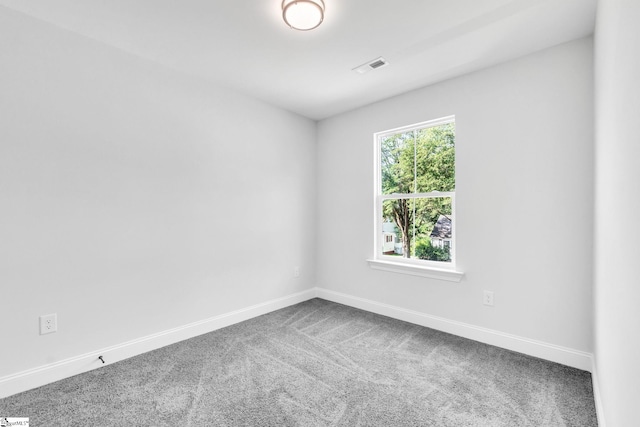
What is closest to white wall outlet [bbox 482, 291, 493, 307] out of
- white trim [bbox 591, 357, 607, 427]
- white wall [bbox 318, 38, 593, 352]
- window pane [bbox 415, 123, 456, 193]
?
white wall [bbox 318, 38, 593, 352]

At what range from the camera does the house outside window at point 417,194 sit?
119 inches

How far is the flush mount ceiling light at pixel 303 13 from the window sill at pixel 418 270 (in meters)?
2.39

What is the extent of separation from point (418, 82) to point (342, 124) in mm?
1151

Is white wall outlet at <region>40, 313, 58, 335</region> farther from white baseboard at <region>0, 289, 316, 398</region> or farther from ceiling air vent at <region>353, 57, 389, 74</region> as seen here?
ceiling air vent at <region>353, 57, 389, 74</region>

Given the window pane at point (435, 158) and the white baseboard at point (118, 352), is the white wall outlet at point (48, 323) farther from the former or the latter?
the window pane at point (435, 158)

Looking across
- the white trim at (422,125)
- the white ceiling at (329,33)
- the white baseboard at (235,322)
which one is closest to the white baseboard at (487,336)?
the white baseboard at (235,322)

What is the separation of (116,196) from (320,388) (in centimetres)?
214

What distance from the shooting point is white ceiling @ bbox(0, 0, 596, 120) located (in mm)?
1926

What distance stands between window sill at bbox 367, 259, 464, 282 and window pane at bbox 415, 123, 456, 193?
817mm

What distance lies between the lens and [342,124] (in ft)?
12.8

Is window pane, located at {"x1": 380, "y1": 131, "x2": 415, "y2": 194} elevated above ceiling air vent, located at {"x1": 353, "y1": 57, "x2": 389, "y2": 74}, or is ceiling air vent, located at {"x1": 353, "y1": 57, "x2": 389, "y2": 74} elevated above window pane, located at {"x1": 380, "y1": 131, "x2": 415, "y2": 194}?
ceiling air vent, located at {"x1": 353, "y1": 57, "x2": 389, "y2": 74}

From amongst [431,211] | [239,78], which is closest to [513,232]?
[431,211]

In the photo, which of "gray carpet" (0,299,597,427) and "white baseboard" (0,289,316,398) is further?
"white baseboard" (0,289,316,398)

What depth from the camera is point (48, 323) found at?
208 cm
